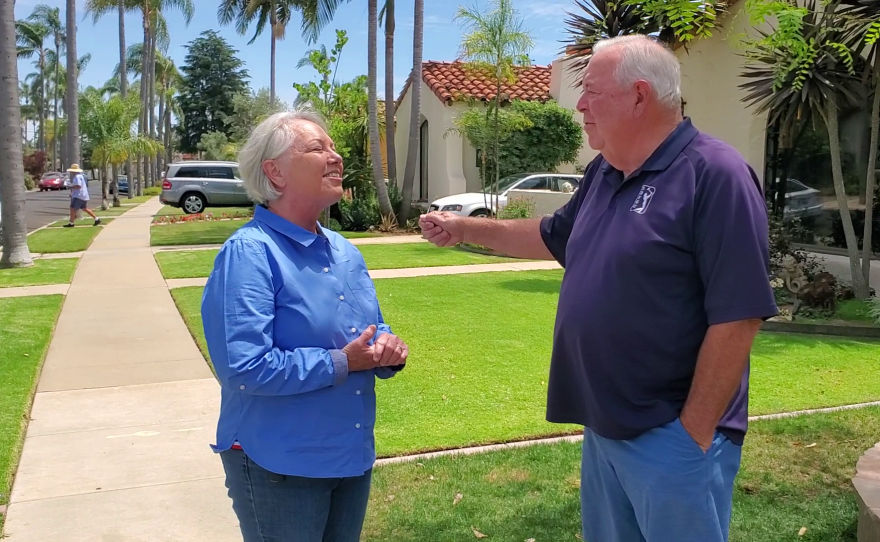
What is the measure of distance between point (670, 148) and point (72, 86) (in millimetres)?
26448

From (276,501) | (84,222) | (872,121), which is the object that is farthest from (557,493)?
(84,222)

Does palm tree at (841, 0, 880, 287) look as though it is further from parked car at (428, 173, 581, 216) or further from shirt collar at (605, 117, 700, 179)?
parked car at (428, 173, 581, 216)

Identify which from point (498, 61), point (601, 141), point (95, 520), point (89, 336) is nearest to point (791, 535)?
point (601, 141)

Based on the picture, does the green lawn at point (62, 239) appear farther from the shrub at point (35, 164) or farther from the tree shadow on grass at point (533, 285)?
the shrub at point (35, 164)

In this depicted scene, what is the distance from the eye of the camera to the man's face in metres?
2.21

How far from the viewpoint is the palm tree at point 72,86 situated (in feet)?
78.1

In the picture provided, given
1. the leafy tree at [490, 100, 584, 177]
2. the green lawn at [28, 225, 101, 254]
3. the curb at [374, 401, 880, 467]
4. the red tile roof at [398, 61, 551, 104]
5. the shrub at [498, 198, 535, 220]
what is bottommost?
the curb at [374, 401, 880, 467]

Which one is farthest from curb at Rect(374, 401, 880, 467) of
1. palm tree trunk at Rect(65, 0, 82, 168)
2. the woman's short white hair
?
palm tree trunk at Rect(65, 0, 82, 168)

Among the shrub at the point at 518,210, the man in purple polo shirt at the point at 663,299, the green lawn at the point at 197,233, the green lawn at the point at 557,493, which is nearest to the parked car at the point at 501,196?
the shrub at the point at 518,210

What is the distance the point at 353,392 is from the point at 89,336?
6.38 m

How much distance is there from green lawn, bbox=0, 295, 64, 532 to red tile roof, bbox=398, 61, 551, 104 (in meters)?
13.2

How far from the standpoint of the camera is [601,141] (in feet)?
7.67

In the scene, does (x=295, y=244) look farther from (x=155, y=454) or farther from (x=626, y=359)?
(x=155, y=454)

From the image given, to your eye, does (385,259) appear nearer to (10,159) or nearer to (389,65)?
(10,159)
